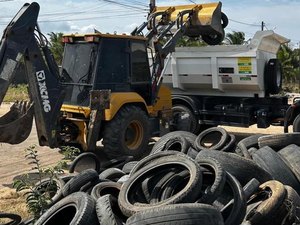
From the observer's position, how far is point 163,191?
530cm

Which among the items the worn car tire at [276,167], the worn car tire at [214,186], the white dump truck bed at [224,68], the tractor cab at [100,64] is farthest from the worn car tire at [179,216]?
the white dump truck bed at [224,68]

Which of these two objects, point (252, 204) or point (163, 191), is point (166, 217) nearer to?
point (163, 191)

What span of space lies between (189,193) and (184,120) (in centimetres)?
768

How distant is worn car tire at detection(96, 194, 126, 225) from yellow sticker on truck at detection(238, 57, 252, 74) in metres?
7.28

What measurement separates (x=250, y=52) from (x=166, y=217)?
8.18m

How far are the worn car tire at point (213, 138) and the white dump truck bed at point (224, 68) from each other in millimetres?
2951

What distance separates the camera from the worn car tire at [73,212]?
4.69 metres

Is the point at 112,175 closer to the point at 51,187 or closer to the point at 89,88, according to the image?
the point at 51,187

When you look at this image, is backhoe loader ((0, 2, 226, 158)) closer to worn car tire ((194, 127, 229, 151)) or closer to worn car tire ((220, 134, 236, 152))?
worn car tire ((194, 127, 229, 151))

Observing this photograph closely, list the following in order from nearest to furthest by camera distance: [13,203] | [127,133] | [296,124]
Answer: [13,203] → [127,133] → [296,124]

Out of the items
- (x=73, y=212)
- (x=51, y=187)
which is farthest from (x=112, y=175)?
(x=73, y=212)

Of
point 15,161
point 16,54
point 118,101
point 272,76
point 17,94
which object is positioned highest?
point 16,54

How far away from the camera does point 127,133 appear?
9.78 meters

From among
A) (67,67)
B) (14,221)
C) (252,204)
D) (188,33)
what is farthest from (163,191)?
(188,33)
